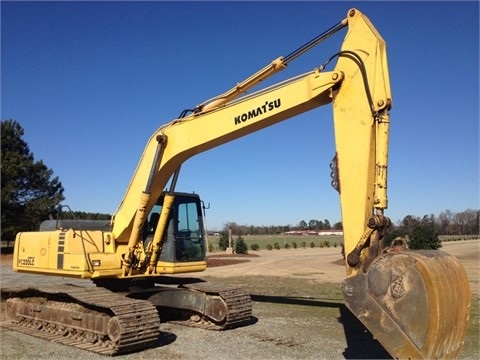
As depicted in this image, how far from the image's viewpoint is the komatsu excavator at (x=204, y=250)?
5.69 m

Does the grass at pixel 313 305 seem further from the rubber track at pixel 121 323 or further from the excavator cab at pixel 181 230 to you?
the rubber track at pixel 121 323

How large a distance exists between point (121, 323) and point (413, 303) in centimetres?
484

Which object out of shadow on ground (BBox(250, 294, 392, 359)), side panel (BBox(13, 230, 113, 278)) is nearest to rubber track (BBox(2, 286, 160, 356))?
side panel (BBox(13, 230, 113, 278))

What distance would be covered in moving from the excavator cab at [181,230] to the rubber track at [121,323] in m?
1.52

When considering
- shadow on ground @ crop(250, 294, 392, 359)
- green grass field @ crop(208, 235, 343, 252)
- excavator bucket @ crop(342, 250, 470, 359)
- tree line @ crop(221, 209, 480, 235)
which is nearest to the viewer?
excavator bucket @ crop(342, 250, 470, 359)

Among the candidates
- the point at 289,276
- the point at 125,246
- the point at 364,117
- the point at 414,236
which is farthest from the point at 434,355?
the point at 414,236

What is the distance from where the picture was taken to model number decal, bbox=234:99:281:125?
27.2ft

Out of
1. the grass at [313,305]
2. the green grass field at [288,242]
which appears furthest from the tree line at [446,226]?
the grass at [313,305]

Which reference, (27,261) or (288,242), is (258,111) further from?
(288,242)

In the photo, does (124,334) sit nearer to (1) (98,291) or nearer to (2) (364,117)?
(1) (98,291)

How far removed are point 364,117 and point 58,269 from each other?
6937mm

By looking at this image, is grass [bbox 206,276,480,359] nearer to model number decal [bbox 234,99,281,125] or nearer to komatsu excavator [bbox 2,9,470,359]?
komatsu excavator [bbox 2,9,470,359]

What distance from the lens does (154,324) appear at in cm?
875

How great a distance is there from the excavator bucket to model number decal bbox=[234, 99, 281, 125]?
10.9 ft
